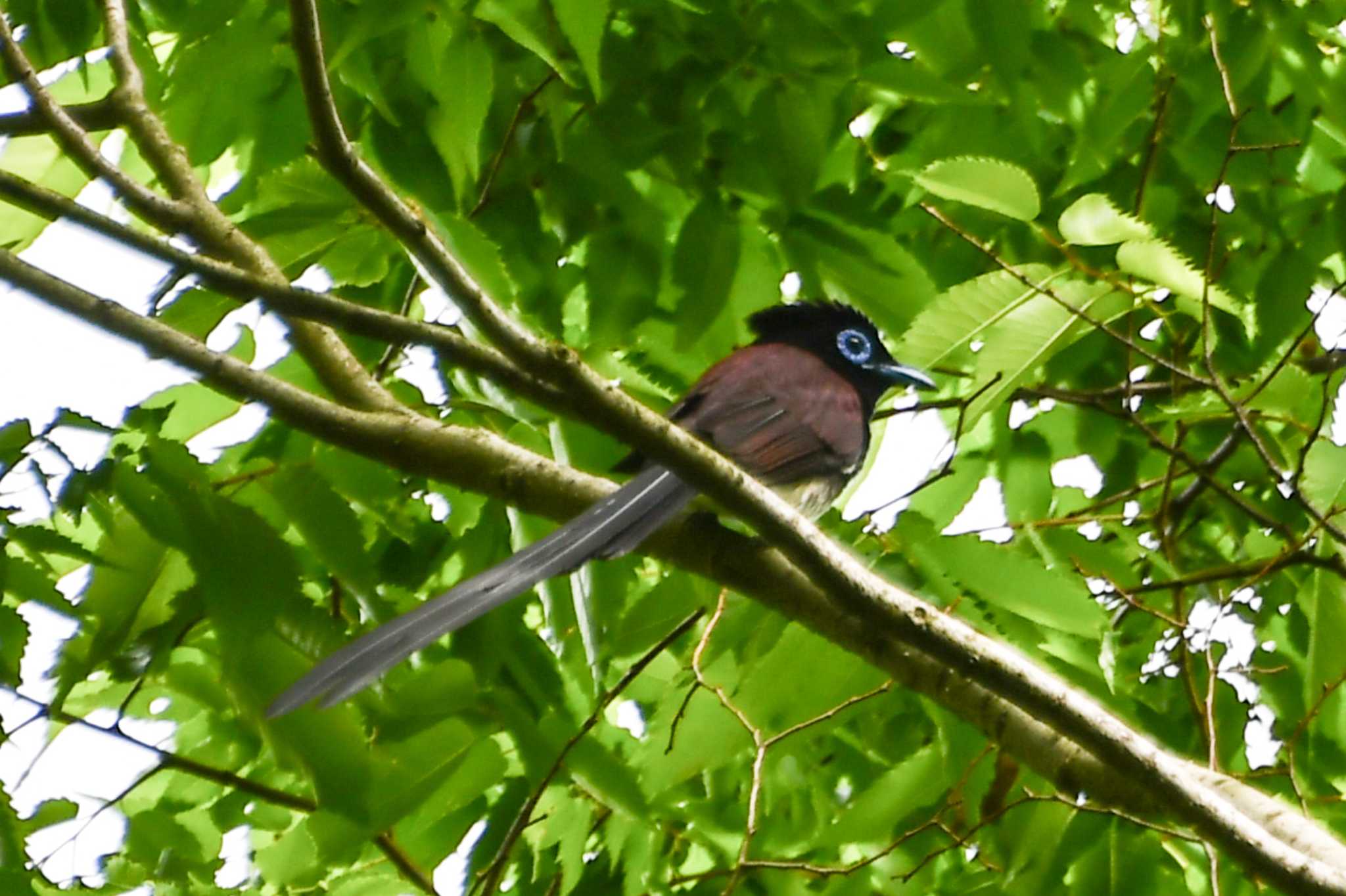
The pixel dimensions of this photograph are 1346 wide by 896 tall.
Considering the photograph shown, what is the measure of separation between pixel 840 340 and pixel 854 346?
0.14ft

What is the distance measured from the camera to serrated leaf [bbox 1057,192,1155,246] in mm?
2342

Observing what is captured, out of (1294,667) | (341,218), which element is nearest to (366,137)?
(341,218)

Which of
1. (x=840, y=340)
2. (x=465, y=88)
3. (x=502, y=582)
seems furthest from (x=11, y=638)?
(x=840, y=340)

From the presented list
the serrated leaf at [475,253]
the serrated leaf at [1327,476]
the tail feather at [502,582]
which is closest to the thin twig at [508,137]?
the serrated leaf at [475,253]

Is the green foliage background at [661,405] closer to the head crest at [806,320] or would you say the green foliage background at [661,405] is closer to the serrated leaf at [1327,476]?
the serrated leaf at [1327,476]

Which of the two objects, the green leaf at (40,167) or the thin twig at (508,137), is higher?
the green leaf at (40,167)

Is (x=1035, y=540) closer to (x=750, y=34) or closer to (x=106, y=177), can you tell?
(x=750, y=34)

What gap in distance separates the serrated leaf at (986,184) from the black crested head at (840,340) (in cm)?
120

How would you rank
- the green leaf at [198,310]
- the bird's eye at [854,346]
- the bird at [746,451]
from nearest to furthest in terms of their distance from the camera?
the bird at [746,451] → the green leaf at [198,310] → the bird's eye at [854,346]

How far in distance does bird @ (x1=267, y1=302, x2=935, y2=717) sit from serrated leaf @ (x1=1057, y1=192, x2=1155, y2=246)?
53 cm

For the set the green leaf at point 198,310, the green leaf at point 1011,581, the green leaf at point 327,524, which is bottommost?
the green leaf at point 1011,581

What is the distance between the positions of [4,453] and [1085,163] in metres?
2.13

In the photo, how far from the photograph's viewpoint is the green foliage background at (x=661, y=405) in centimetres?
212

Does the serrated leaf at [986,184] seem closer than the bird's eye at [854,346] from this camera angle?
Yes
